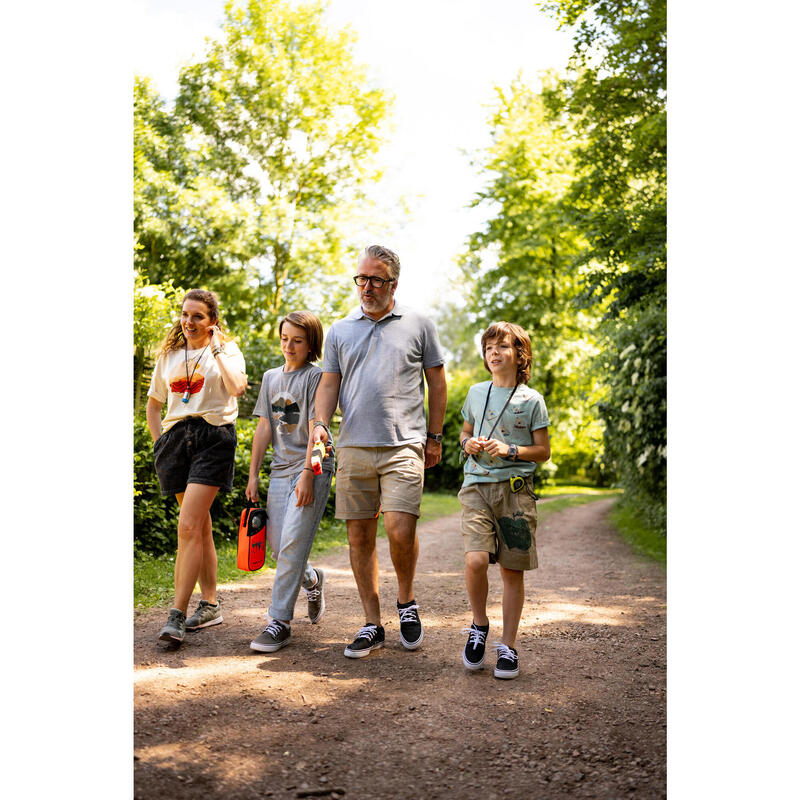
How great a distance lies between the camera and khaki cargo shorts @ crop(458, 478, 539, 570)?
150 inches

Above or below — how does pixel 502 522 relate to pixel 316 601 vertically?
above

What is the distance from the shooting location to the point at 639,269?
955cm

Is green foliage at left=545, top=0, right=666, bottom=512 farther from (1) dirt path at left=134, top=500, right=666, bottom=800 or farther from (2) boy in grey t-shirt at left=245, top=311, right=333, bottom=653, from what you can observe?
(2) boy in grey t-shirt at left=245, top=311, right=333, bottom=653

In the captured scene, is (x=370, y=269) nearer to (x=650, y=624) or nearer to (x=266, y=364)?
(x=650, y=624)

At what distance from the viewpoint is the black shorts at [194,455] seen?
4250mm

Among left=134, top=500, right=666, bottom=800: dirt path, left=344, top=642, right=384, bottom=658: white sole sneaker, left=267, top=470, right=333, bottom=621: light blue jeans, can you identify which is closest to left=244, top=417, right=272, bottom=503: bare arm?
left=267, top=470, right=333, bottom=621: light blue jeans

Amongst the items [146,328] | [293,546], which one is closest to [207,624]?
[293,546]

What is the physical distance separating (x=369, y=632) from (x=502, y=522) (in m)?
0.92

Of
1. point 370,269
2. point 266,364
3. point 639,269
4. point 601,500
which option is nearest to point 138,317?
point 266,364

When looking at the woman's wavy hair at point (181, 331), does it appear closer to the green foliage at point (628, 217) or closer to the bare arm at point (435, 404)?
the bare arm at point (435, 404)

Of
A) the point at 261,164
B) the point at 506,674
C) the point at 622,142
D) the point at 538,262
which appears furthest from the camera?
the point at 538,262

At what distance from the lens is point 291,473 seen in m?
4.43

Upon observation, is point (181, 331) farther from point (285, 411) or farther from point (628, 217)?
point (628, 217)
